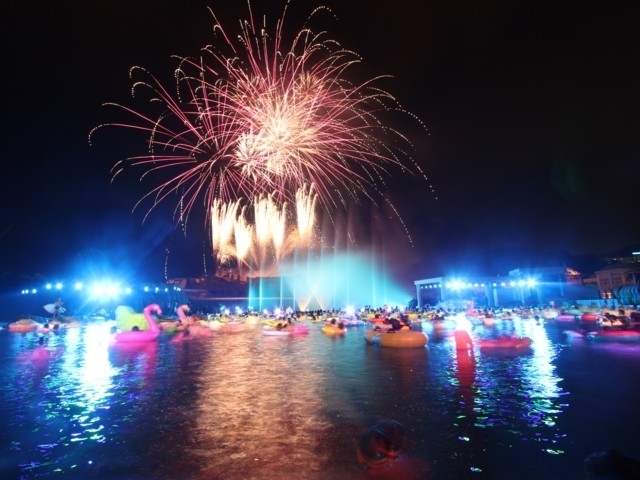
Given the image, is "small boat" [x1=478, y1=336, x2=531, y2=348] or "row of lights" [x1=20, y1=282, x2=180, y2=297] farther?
"row of lights" [x1=20, y1=282, x2=180, y2=297]

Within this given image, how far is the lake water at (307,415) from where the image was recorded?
6879 mm

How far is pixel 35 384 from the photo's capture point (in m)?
14.0

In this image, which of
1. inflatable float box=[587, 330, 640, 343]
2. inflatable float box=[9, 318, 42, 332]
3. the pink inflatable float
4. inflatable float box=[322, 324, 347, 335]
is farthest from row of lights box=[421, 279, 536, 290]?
inflatable float box=[9, 318, 42, 332]

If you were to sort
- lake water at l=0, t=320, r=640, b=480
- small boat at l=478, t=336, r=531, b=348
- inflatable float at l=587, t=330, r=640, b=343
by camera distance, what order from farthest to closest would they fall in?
inflatable float at l=587, t=330, r=640, b=343 → small boat at l=478, t=336, r=531, b=348 → lake water at l=0, t=320, r=640, b=480

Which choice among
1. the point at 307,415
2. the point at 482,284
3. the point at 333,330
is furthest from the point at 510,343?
the point at 482,284

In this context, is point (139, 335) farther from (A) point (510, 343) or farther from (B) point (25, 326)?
(B) point (25, 326)

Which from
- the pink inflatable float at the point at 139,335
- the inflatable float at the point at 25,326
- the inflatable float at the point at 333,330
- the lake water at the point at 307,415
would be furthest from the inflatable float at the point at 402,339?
the inflatable float at the point at 25,326

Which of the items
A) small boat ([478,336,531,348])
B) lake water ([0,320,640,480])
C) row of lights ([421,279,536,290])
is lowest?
lake water ([0,320,640,480])

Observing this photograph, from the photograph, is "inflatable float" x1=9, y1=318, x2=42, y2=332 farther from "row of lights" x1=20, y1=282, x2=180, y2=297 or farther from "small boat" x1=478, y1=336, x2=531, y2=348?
"small boat" x1=478, y1=336, x2=531, y2=348

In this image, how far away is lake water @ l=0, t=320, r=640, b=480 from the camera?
688 cm

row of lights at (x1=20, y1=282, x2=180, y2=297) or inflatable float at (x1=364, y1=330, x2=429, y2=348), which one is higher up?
row of lights at (x1=20, y1=282, x2=180, y2=297)

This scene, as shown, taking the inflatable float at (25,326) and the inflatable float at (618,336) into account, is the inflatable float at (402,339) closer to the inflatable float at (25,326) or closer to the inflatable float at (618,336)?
the inflatable float at (618,336)

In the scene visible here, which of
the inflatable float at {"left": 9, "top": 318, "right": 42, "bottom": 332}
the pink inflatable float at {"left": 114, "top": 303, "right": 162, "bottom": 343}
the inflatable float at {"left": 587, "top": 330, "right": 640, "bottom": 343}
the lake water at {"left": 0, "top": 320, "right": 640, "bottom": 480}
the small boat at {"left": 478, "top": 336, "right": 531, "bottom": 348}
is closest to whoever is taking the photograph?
the lake water at {"left": 0, "top": 320, "right": 640, "bottom": 480}

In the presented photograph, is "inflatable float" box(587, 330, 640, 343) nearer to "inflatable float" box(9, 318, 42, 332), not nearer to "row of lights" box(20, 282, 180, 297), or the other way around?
"inflatable float" box(9, 318, 42, 332)
